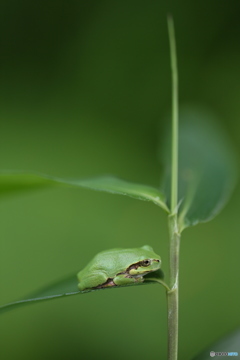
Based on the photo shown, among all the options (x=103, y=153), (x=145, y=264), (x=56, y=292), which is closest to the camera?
(x=56, y=292)

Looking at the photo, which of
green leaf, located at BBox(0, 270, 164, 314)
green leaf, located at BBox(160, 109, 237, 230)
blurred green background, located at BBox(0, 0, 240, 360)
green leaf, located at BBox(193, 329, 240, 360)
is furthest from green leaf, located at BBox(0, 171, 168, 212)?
blurred green background, located at BBox(0, 0, 240, 360)

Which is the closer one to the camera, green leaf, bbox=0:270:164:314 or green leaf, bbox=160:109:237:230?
→ green leaf, bbox=0:270:164:314

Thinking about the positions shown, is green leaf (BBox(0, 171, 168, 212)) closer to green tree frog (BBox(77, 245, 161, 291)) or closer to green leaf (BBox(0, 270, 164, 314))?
green leaf (BBox(0, 270, 164, 314))

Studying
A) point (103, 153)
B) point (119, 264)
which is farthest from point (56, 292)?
point (103, 153)

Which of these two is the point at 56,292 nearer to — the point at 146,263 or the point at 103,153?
the point at 146,263

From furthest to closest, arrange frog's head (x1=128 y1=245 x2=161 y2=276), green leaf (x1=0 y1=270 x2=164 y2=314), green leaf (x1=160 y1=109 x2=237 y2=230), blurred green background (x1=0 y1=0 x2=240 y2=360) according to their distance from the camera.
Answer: blurred green background (x1=0 y1=0 x2=240 y2=360)
frog's head (x1=128 y1=245 x2=161 y2=276)
green leaf (x1=160 y1=109 x2=237 y2=230)
green leaf (x1=0 y1=270 x2=164 y2=314)

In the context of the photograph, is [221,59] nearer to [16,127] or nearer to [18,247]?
[16,127]
